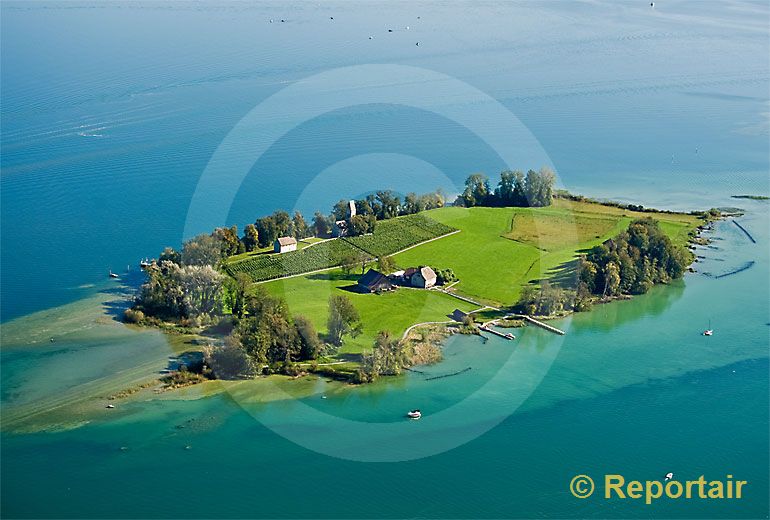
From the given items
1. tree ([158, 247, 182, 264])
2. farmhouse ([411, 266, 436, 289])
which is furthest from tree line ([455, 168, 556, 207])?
tree ([158, 247, 182, 264])

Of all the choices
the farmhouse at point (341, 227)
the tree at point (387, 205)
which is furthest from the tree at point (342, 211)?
the tree at point (387, 205)

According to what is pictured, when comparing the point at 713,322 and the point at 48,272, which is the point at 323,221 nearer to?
the point at 48,272

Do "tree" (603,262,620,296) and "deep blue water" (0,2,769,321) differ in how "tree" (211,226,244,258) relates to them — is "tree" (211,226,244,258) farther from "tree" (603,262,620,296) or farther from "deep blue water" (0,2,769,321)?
"tree" (603,262,620,296)

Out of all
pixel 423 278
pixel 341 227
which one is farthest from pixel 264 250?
pixel 423 278

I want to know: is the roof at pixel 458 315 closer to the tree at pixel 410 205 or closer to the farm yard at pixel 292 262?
the farm yard at pixel 292 262

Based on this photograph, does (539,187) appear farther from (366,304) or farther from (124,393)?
(124,393)

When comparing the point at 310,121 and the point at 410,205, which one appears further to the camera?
the point at 310,121
